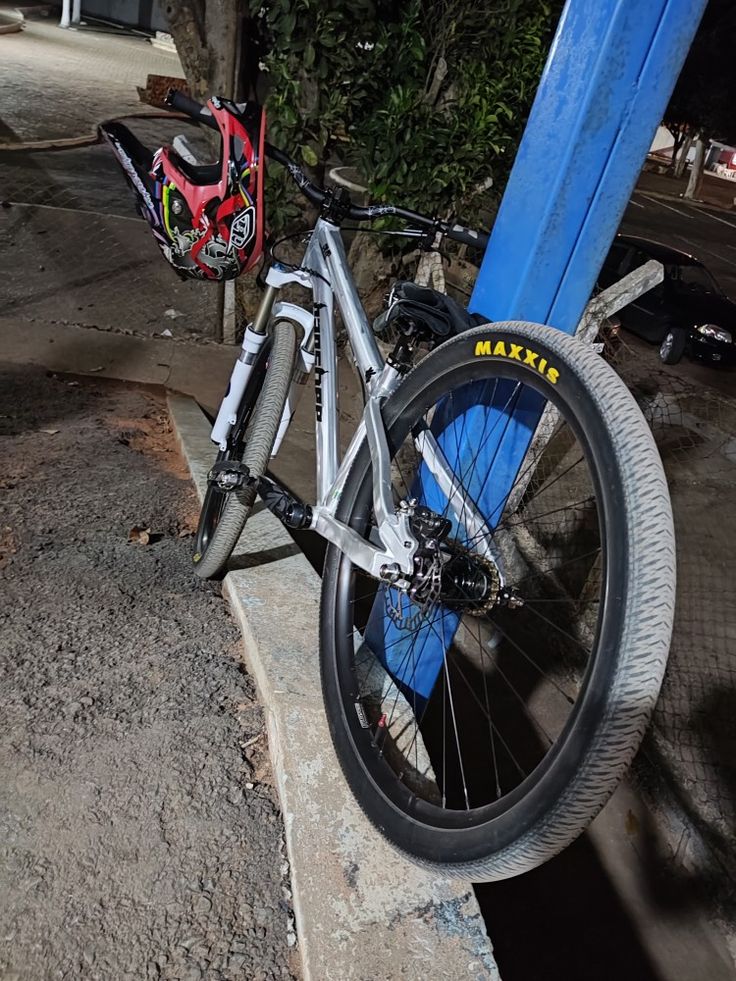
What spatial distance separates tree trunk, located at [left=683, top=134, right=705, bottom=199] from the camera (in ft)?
90.3

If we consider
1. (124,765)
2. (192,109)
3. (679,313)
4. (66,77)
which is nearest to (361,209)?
(192,109)

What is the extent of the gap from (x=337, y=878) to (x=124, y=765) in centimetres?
66

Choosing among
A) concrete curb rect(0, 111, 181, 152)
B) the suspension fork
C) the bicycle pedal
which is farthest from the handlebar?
concrete curb rect(0, 111, 181, 152)

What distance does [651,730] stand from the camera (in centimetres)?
365

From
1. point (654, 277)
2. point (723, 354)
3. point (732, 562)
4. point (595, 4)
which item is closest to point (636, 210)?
point (723, 354)

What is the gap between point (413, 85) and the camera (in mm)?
4969

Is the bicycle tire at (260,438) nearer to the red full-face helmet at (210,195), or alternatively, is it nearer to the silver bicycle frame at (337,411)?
the silver bicycle frame at (337,411)

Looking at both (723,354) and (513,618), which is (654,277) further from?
(723,354)

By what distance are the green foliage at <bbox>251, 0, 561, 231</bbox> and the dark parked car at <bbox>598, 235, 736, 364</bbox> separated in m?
6.24

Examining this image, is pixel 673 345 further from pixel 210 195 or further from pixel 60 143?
pixel 210 195

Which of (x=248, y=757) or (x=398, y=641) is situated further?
(x=398, y=641)

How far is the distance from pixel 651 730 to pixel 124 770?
8.42ft

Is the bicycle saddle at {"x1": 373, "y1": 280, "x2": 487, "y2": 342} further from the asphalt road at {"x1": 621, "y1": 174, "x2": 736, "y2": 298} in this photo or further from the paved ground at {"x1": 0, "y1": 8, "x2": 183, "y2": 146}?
the asphalt road at {"x1": 621, "y1": 174, "x2": 736, "y2": 298}

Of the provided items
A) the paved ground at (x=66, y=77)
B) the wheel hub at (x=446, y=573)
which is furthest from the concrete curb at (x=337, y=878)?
the paved ground at (x=66, y=77)
